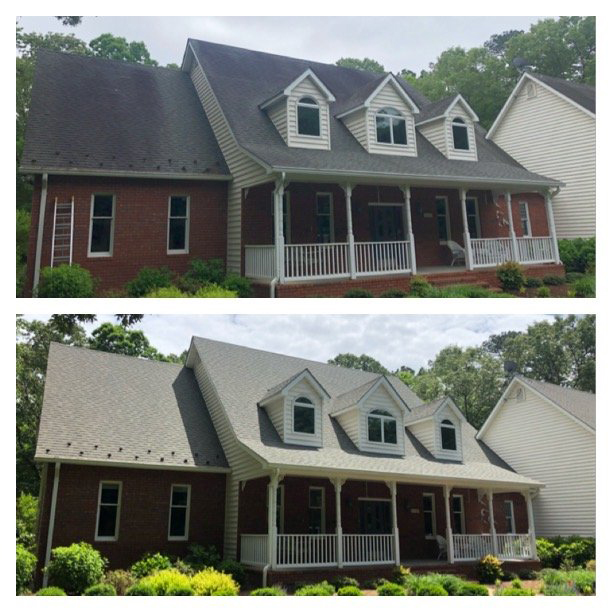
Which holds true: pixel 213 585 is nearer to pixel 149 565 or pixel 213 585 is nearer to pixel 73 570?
pixel 149 565

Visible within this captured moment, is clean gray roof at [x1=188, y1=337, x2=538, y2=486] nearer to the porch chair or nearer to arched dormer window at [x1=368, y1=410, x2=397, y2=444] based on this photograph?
arched dormer window at [x1=368, y1=410, x2=397, y2=444]

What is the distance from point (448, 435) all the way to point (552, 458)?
16.6ft

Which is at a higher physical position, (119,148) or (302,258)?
(119,148)

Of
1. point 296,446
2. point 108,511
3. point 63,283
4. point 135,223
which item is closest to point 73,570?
point 108,511

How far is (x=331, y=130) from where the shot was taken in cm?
2053

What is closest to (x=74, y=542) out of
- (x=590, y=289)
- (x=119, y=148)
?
(x=119, y=148)

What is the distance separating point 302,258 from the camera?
56.8ft

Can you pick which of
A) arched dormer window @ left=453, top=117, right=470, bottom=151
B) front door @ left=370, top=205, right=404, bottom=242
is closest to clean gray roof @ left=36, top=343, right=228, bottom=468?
front door @ left=370, top=205, right=404, bottom=242

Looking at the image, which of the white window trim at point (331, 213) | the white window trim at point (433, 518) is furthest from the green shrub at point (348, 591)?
the white window trim at point (331, 213)

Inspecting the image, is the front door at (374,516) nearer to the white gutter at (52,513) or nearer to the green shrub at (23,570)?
the white gutter at (52,513)

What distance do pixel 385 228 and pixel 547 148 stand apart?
9017 mm

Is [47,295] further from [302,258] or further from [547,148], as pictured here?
[547,148]

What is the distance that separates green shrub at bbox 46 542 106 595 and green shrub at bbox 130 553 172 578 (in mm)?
974

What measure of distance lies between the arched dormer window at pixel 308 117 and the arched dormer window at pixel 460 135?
19.1 ft
